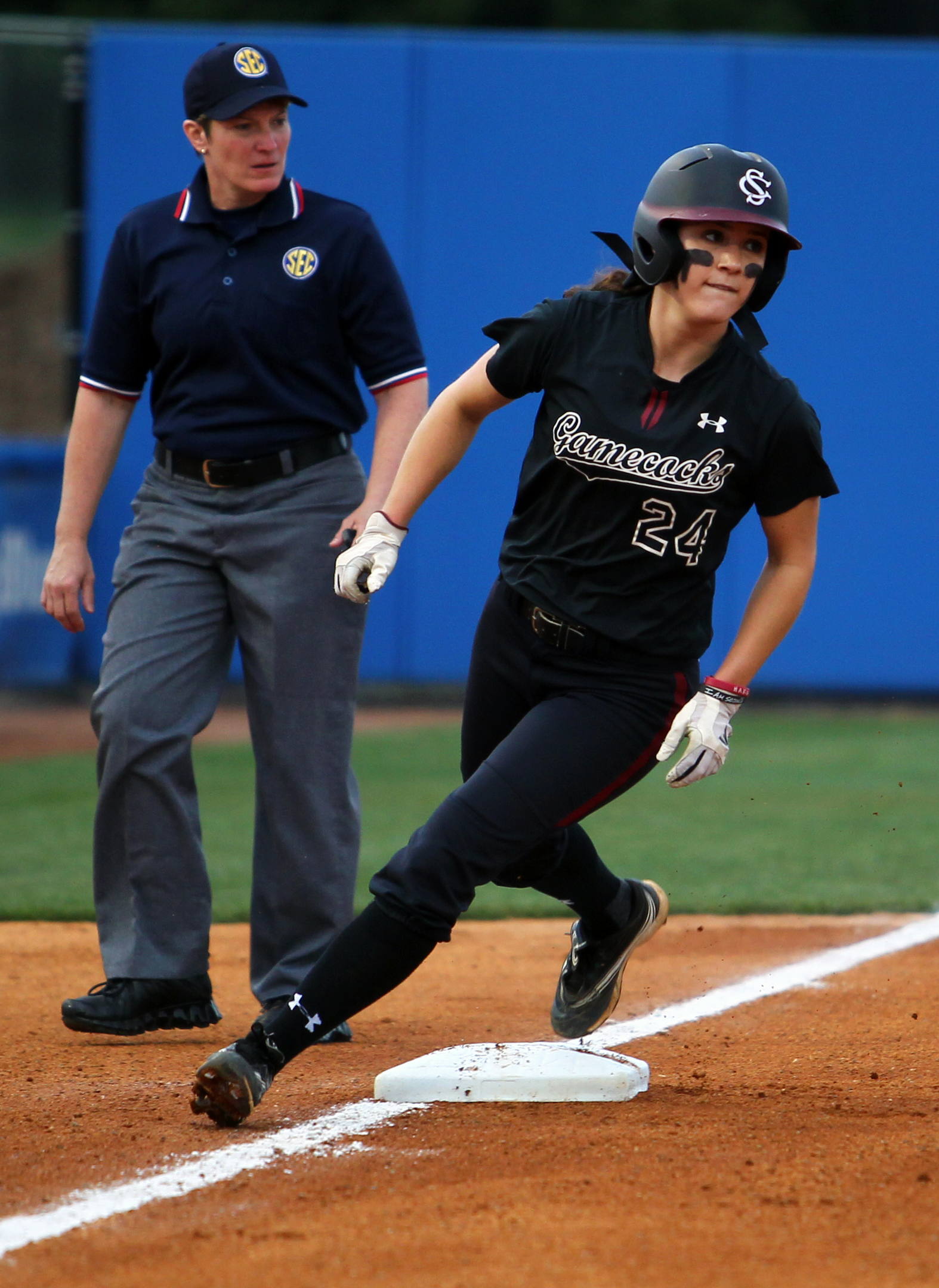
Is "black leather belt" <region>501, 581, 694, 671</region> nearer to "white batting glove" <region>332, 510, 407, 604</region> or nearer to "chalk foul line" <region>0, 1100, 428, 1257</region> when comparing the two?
"white batting glove" <region>332, 510, 407, 604</region>

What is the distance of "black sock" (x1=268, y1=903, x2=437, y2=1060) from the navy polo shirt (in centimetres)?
138

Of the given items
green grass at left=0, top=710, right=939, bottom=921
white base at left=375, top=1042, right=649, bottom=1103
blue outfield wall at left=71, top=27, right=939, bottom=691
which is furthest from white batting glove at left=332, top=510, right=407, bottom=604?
blue outfield wall at left=71, top=27, right=939, bottom=691

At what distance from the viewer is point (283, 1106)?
338 cm

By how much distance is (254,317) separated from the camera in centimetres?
398

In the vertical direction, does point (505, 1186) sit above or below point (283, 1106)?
above

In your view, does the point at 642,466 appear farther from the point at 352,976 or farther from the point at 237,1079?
the point at 237,1079

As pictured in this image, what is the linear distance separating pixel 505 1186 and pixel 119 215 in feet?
33.0

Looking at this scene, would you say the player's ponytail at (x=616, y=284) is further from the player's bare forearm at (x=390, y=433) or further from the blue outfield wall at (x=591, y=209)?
the blue outfield wall at (x=591, y=209)

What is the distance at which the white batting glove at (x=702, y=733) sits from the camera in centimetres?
324

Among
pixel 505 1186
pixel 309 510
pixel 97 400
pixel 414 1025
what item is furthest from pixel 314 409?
pixel 505 1186

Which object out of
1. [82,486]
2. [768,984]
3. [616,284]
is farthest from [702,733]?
[82,486]

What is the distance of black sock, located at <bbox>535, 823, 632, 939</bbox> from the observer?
3.79 meters

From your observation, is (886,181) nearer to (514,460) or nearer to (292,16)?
(514,460)

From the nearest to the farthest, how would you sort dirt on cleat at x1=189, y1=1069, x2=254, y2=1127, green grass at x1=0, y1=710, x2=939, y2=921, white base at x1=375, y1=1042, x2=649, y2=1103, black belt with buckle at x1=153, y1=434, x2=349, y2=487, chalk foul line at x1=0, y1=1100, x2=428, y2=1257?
chalk foul line at x1=0, y1=1100, x2=428, y2=1257 < dirt on cleat at x1=189, y1=1069, x2=254, y2=1127 < white base at x1=375, y1=1042, x2=649, y2=1103 < black belt with buckle at x1=153, y1=434, x2=349, y2=487 < green grass at x1=0, y1=710, x2=939, y2=921
